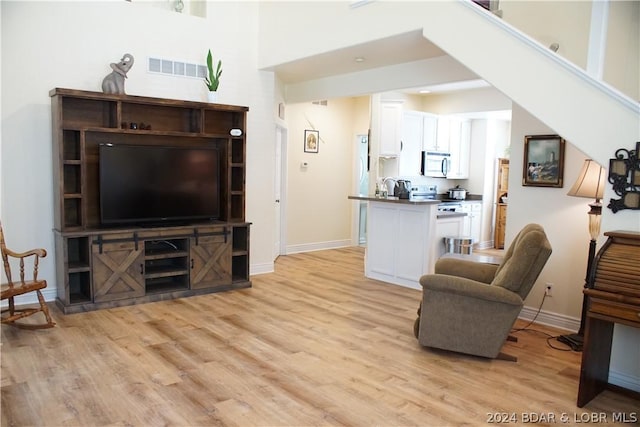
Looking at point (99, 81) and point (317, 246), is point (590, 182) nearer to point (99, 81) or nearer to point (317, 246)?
point (99, 81)

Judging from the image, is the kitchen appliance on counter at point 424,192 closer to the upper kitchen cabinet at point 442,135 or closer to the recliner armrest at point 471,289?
the upper kitchen cabinet at point 442,135

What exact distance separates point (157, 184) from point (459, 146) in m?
5.97

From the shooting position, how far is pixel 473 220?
8.93m

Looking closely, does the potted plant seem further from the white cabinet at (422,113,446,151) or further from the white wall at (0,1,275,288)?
the white cabinet at (422,113,446,151)

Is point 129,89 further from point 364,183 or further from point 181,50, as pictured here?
point 364,183

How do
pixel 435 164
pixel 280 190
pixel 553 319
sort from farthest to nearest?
pixel 435 164 → pixel 280 190 → pixel 553 319

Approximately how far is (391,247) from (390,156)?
225 cm

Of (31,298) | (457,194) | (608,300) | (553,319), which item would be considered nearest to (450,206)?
(457,194)

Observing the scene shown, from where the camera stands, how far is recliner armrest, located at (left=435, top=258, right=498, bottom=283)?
416 cm

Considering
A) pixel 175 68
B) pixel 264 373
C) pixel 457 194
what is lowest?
pixel 264 373

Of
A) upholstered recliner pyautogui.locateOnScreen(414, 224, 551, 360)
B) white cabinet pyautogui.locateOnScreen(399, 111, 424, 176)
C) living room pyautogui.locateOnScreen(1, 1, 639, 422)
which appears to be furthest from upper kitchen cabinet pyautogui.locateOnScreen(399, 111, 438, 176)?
upholstered recliner pyautogui.locateOnScreen(414, 224, 551, 360)

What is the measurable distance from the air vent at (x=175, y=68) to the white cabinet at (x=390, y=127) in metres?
3.10

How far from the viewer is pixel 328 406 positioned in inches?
114

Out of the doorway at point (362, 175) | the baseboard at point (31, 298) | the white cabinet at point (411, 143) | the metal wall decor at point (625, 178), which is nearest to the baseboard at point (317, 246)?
the doorway at point (362, 175)
